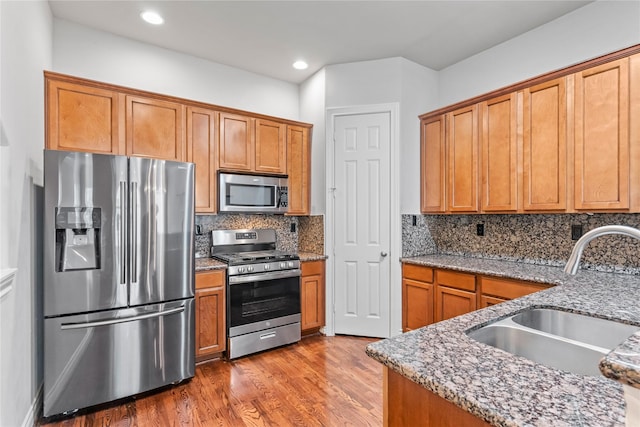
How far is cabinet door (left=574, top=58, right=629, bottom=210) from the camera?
7.03 feet

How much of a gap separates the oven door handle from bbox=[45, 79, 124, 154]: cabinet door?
1.45 metres

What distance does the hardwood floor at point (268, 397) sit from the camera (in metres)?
2.09

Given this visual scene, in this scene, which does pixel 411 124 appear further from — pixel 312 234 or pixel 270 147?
pixel 312 234

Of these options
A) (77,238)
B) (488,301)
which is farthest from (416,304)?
(77,238)

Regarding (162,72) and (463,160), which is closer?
(463,160)

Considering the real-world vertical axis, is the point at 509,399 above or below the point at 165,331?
above

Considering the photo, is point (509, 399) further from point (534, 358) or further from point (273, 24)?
point (273, 24)

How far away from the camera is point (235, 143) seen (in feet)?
10.8

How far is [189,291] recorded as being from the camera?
8.38 ft

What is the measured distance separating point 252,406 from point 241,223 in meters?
1.89

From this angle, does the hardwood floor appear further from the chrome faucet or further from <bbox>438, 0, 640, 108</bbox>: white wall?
<bbox>438, 0, 640, 108</bbox>: white wall

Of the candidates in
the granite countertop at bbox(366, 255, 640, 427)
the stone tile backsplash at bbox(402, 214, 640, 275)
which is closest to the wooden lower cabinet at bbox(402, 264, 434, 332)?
the stone tile backsplash at bbox(402, 214, 640, 275)

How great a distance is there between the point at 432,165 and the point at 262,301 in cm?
223

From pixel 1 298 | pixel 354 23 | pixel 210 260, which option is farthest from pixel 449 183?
pixel 1 298
